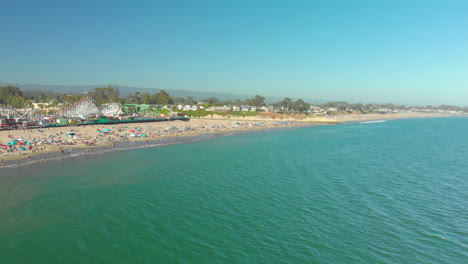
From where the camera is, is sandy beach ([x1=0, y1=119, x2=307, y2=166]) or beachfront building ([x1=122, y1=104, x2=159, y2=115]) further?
beachfront building ([x1=122, y1=104, x2=159, y2=115])

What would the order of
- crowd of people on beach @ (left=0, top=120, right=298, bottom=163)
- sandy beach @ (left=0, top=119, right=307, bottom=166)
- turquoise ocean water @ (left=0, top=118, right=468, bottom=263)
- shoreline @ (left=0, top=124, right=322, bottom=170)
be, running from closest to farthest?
turquoise ocean water @ (left=0, top=118, right=468, bottom=263), shoreline @ (left=0, top=124, right=322, bottom=170), sandy beach @ (left=0, top=119, right=307, bottom=166), crowd of people on beach @ (left=0, top=120, right=298, bottom=163)

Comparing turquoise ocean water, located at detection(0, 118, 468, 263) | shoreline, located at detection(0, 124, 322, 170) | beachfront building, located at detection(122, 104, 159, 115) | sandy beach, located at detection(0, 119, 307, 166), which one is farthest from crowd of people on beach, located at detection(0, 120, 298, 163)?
beachfront building, located at detection(122, 104, 159, 115)

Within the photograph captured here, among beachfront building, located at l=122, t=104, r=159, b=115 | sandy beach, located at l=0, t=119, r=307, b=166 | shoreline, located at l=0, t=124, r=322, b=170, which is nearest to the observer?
shoreline, located at l=0, t=124, r=322, b=170

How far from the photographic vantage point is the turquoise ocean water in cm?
1442

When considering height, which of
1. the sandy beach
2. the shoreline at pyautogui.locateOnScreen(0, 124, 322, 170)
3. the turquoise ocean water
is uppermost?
the sandy beach

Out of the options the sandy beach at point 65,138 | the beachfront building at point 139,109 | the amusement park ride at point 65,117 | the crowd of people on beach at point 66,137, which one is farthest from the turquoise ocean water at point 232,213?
the beachfront building at point 139,109

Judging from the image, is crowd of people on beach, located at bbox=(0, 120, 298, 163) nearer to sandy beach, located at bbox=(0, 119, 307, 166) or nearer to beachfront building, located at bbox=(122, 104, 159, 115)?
sandy beach, located at bbox=(0, 119, 307, 166)

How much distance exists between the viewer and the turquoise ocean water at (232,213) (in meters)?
14.4

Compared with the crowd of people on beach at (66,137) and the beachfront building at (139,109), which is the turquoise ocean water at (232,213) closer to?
the crowd of people on beach at (66,137)

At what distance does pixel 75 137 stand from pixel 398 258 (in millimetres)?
48141

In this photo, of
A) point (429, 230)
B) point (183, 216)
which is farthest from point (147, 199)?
point (429, 230)

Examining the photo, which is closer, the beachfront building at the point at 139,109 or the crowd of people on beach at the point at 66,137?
the crowd of people on beach at the point at 66,137

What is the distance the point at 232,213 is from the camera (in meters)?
19.1

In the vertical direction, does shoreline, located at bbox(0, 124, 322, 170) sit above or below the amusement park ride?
below
